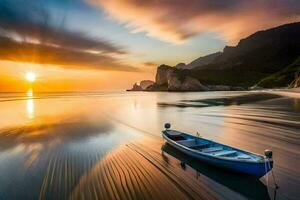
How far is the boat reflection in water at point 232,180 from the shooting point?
12.0 metres

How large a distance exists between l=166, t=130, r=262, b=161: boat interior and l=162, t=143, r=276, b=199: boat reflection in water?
0.99m

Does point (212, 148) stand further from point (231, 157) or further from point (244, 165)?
point (244, 165)

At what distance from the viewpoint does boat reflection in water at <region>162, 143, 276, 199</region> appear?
39.4 feet

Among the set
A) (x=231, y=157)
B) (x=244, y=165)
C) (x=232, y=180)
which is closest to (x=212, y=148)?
(x=231, y=157)

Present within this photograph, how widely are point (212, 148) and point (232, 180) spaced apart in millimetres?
4172

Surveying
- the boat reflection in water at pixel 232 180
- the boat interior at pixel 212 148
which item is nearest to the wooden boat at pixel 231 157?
the boat interior at pixel 212 148

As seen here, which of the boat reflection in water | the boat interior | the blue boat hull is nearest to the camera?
the boat reflection in water

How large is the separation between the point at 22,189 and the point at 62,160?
5315 millimetres

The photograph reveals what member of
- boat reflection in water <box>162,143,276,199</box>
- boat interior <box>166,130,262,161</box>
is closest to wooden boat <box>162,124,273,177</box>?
boat interior <box>166,130,262,161</box>

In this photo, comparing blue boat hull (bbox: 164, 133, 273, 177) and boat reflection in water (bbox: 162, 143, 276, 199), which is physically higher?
blue boat hull (bbox: 164, 133, 273, 177)

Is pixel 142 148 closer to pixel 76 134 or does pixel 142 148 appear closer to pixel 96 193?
pixel 96 193

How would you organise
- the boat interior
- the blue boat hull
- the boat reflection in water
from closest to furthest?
the boat reflection in water < the blue boat hull < the boat interior

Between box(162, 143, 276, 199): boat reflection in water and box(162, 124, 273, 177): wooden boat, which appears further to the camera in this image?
box(162, 124, 273, 177): wooden boat

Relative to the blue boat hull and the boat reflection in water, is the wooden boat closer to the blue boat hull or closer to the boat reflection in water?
the blue boat hull
